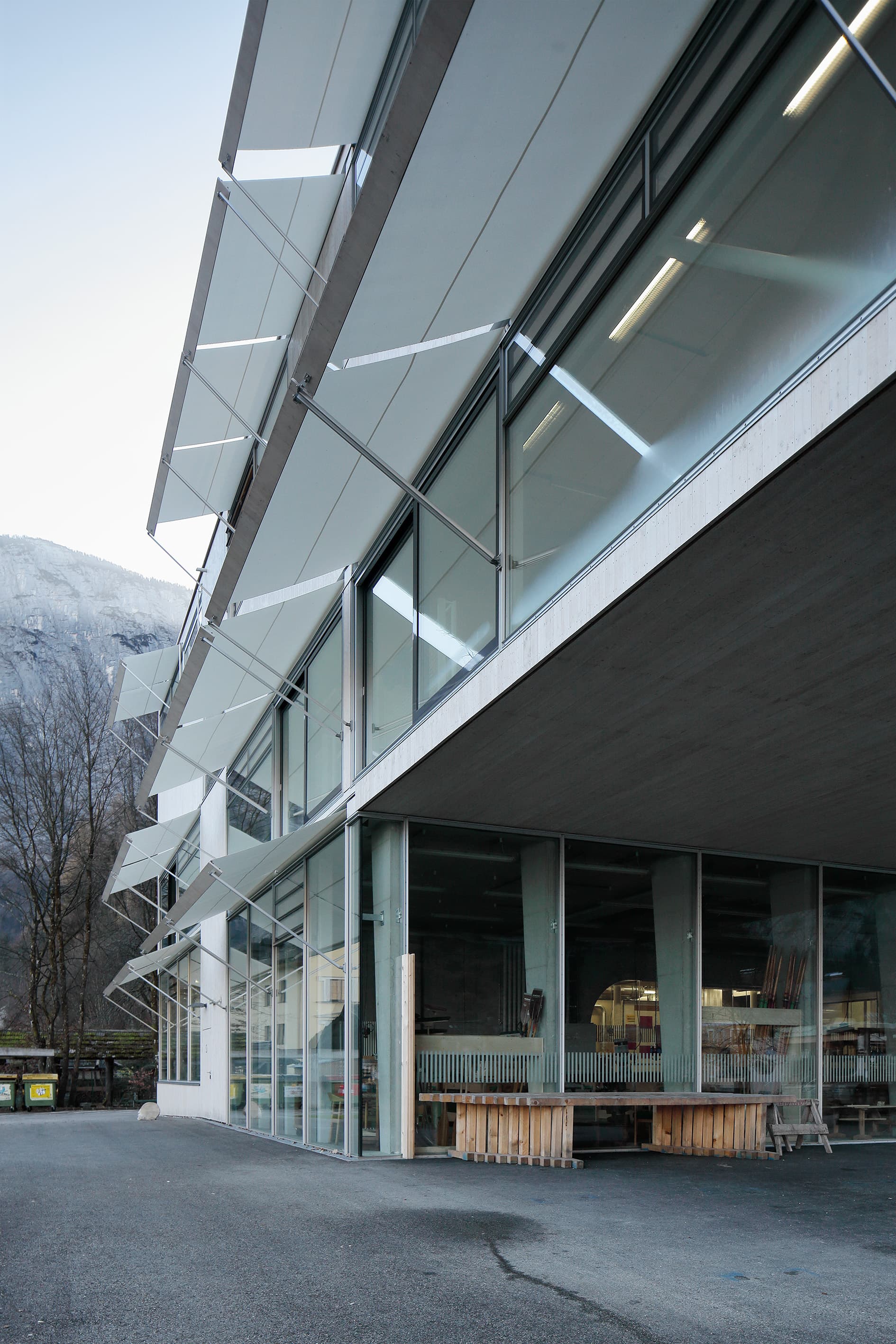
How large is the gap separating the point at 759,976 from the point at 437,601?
599 centimetres

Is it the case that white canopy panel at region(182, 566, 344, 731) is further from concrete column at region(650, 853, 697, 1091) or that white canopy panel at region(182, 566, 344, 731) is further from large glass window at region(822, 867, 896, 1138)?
large glass window at region(822, 867, 896, 1138)

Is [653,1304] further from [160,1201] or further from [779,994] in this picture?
[779,994]

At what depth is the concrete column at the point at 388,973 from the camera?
10.3m

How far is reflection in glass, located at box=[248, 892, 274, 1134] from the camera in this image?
1513cm

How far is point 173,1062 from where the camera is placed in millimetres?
25531

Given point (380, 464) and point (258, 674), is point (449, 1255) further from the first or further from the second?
point (258, 674)

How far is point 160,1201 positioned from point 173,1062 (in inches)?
766

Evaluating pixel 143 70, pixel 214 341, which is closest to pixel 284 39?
pixel 214 341

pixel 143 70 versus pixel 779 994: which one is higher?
pixel 143 70

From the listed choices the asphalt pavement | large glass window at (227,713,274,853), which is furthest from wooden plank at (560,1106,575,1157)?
large glass window at (227,713,274,853)

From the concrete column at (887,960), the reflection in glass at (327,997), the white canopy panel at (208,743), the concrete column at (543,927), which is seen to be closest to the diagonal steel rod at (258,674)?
the reflection in glass at (327,997)

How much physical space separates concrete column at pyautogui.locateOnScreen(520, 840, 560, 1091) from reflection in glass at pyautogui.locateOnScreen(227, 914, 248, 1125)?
22.9 ft

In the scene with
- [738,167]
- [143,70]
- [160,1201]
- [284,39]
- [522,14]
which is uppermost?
[143,70]

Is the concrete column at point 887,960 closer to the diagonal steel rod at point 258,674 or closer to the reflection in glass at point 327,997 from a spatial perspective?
the reflection in glass at point 327,997
